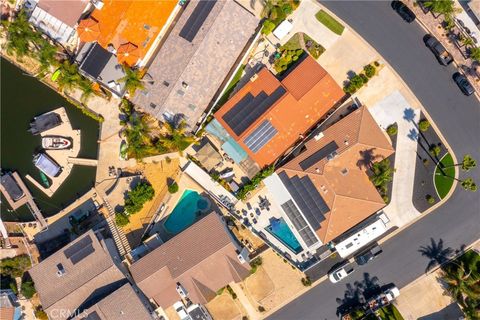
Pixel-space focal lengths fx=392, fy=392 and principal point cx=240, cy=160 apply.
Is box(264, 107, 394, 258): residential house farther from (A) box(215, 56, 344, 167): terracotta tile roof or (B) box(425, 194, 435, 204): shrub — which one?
(B) box(425, 194, 435, 204): shrub

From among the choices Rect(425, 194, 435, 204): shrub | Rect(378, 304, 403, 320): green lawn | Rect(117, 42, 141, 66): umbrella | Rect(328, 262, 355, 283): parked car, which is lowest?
Rect(378, 304, 403, 320): green lawn

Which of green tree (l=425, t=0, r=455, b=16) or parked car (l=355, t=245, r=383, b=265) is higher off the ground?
green tree (l=425, t=0, r=455, b=16)

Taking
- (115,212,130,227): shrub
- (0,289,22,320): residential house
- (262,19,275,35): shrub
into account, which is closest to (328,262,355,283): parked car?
(115,212,130,227): shrub

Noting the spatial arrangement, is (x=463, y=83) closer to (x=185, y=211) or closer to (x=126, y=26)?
(x=185, y=211)

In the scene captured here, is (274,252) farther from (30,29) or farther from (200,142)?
(30,29)

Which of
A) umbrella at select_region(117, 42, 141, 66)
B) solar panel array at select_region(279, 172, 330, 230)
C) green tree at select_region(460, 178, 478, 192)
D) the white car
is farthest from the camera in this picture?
umbrella at select_region(117, 42, 141, 66)

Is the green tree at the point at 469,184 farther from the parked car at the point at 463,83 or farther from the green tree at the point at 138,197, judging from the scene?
the green tree at the point at 138,197
